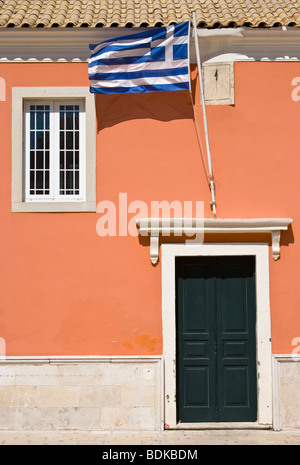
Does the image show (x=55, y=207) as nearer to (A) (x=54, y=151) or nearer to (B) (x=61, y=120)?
(A) (x=54, y=151)

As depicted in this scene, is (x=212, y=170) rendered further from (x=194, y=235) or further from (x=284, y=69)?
(x=284, y=69)

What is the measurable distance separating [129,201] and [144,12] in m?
3.15

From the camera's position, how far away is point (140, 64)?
969 cm

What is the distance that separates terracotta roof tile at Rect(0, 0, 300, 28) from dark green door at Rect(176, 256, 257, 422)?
12.4 feet

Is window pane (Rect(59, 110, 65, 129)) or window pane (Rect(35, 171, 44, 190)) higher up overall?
window pane (Rect(59, 110, 65, 129))

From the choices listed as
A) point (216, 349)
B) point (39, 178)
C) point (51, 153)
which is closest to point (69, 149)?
point (51, 153)

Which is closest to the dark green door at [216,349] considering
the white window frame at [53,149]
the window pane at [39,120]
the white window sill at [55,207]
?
the white window sill at [55,207]

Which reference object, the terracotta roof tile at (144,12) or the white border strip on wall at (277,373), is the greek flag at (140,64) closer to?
the terracotta roof tile at (144,12)

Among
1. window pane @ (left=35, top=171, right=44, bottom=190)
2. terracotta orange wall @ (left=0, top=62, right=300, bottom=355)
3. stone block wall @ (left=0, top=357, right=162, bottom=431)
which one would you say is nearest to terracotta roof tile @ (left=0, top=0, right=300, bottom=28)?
terracotta orange wall @ (left=0, top=62, right=300, bottom=355)

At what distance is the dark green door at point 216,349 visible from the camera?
32.0 ft

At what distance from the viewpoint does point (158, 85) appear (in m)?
9.69

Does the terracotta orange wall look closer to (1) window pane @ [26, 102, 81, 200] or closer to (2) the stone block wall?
(2) the stone block wall

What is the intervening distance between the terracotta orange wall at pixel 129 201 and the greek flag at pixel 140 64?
9.6 inches

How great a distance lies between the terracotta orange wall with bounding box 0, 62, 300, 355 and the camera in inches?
378
